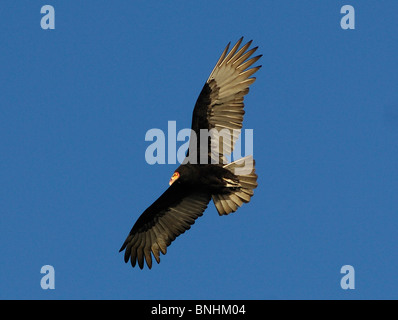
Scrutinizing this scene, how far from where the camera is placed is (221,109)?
40.5 ft

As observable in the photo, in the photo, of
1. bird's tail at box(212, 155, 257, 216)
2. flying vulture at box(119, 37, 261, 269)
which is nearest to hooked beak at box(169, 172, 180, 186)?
flying vulture at box(119, 37, 261, 269)

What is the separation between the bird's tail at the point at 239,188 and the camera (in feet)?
40.3

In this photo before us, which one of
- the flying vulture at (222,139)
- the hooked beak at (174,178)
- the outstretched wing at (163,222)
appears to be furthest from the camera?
the outstretched wing at (163,222)

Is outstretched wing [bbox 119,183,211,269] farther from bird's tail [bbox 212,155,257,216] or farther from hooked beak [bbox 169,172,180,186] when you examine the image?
hooked beak [bbox 169,172,180,186]

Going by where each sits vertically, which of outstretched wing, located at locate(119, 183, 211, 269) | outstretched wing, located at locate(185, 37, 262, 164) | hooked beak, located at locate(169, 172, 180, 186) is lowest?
outstretched wing, located at locate(119, 183, 211, 269)

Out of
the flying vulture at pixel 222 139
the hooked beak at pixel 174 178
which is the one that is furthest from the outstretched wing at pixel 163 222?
the hooked beak at pixel 174 178

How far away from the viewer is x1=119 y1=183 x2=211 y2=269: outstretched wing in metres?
12.8

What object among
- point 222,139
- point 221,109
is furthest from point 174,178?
point 221,109

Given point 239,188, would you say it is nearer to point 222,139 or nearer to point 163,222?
point 222,139

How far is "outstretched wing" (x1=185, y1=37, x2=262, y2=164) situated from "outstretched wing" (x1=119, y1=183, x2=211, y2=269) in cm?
80

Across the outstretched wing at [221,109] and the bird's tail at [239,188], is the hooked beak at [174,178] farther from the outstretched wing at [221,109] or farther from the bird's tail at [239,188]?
the bird's tail at [239,188]

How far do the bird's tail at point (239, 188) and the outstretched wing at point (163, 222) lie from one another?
37 cm
